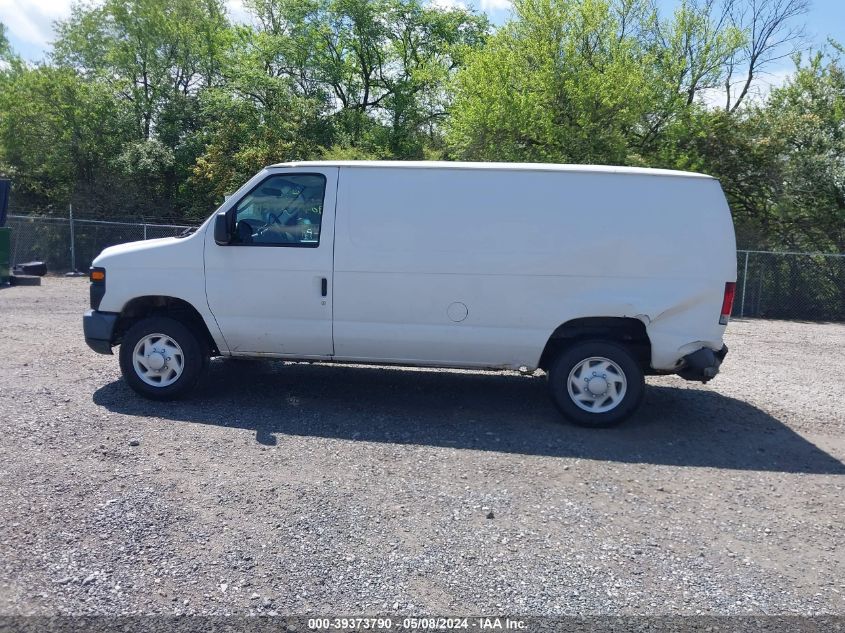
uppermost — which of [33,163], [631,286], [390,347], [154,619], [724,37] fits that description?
[724,37]

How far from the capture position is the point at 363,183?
7039 mm

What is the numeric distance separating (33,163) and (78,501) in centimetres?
2590

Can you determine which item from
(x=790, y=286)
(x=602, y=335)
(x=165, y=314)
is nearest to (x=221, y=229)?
(x=165, y=314)

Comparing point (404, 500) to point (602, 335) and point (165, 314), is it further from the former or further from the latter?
point (165, 314)

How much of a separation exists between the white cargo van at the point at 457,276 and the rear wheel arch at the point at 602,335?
0.05ft

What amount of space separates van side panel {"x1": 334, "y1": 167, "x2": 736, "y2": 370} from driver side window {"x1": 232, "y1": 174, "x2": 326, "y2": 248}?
26cm

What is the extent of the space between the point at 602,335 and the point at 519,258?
3.56ft

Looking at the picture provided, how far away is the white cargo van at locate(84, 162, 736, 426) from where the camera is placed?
6797 mm

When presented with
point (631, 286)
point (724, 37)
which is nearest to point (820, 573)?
point (631, 286)

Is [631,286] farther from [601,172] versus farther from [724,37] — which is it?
[724,37]

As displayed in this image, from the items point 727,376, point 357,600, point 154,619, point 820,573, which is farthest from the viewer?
point 727,376

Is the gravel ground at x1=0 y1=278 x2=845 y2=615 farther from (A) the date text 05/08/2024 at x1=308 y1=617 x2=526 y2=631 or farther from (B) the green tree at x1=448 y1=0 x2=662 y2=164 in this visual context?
(B) the green tree at x1=448 y1=0 x2=662 y2=164

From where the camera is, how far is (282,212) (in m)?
7.16

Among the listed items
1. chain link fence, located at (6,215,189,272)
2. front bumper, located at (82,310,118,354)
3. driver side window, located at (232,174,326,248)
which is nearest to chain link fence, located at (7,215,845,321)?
chain link fence, located at (6,215,189,272)
